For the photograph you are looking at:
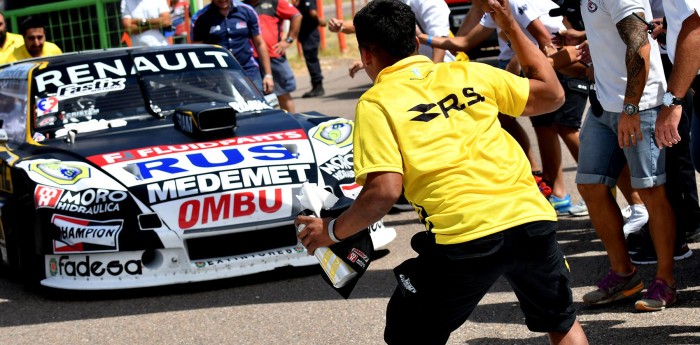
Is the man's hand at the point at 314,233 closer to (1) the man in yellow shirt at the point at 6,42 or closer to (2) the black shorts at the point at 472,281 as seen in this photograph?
(2) the black shorts at the point at 472,281

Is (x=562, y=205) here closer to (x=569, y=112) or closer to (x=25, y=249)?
(x=569, y=112)

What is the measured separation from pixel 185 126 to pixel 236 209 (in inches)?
41.5

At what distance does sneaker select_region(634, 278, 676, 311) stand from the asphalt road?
37 mm

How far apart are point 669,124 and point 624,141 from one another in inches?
12.1

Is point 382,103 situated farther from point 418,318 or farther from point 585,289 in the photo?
point 585,289

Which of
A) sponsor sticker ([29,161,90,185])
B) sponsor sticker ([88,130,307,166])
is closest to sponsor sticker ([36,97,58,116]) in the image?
sponsor sticker ([29,161,90,185])

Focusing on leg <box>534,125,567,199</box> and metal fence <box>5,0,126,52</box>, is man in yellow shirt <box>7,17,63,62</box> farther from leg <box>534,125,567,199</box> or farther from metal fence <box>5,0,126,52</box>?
→ leg <box>534,125,567,199</box>

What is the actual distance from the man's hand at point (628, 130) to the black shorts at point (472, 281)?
4.81ft

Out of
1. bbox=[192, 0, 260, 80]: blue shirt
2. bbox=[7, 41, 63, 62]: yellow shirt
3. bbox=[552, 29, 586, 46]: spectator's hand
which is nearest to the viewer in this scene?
bbox=[552, 29, 586, 46]: spectator's hand

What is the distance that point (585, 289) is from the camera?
5625mm

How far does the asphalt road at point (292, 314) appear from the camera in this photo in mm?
5000

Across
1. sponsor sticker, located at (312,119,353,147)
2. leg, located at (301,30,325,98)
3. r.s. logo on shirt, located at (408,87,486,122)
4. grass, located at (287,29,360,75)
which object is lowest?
grass, located at (287,29,360,75)

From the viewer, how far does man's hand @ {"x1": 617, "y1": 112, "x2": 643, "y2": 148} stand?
4865 mm

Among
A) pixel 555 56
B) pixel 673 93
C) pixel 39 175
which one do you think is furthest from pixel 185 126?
pixel 673 93
